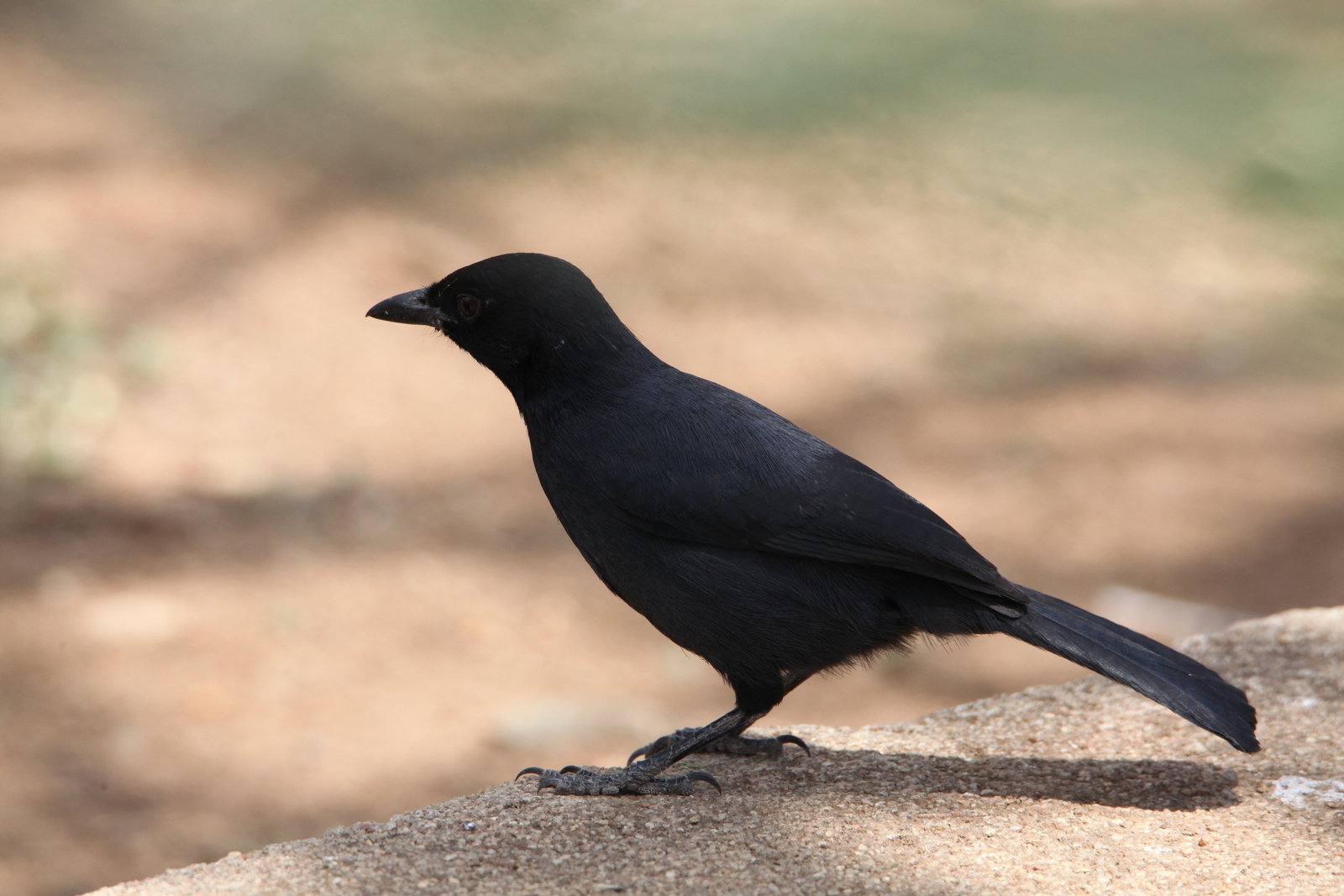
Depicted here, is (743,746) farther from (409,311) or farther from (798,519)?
(409,311)

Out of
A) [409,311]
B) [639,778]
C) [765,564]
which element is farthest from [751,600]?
[409,311]

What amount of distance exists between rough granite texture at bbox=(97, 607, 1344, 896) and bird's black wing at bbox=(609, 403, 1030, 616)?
575 millimetres

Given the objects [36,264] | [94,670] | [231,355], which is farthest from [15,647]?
[36,264]

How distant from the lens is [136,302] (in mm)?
8383

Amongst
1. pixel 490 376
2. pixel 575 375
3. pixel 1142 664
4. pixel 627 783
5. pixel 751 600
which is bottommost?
pixel 627 783

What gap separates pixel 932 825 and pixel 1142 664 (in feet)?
2.41

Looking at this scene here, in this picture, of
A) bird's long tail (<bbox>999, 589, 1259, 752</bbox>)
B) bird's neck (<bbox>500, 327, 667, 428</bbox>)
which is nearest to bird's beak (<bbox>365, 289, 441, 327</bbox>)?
bird's neck (<bbox>500, 327, 667, 428</bbox>)

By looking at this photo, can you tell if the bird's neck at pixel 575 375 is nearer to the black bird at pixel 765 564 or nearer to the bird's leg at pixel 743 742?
the black bird at pixel 765 564

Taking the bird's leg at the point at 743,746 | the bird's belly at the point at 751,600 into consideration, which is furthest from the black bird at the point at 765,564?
the bird's leg at the point at 743,746

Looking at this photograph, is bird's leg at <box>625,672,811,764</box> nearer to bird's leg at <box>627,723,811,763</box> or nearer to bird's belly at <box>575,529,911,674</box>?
bird's leg at <box>627,723,811,763</box>

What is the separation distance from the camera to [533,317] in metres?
3.81

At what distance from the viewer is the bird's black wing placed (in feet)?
11.4

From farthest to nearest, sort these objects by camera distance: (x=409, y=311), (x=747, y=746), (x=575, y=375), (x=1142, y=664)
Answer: (x=409, y=311)
(x=747, y=746)
(x=575, y=375)
(x=1142, y=664)

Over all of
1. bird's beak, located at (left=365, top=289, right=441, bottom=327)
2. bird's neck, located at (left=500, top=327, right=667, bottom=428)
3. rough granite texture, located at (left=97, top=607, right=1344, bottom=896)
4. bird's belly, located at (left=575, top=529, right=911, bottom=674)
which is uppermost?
bird's beak, located at (left=365, top=289, right=441, bottom=327)
